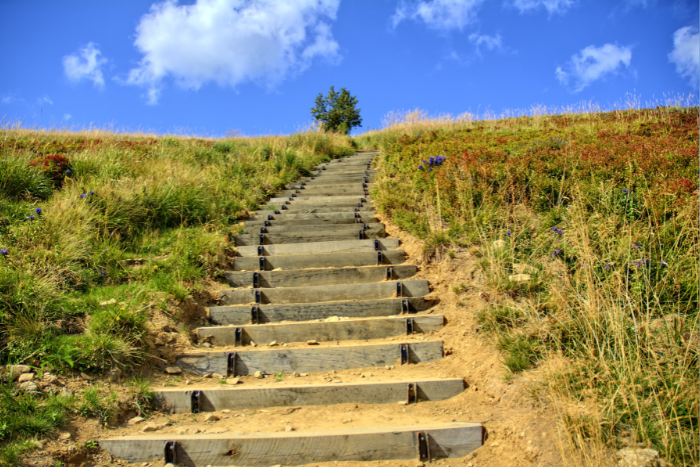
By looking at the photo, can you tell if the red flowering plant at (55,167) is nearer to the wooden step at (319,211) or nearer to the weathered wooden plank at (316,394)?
the wooden step at (319,211)

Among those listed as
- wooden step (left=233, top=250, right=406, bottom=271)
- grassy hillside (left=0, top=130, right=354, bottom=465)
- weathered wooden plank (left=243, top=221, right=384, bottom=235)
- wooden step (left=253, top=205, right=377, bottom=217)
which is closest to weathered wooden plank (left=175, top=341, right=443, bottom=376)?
grassy hillside (left=0, top=130, right=354, bottom=465)

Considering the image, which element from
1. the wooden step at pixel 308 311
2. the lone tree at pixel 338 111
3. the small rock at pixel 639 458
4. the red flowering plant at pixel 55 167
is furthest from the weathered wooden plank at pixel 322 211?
the lone tree at pixel 338 111

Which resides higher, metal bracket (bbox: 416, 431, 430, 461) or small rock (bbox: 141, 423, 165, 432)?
small rock (bbox: 141, 423, 165, 432)

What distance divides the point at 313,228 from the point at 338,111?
24.8 metres

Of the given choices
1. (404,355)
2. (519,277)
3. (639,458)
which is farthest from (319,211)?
(639,458)

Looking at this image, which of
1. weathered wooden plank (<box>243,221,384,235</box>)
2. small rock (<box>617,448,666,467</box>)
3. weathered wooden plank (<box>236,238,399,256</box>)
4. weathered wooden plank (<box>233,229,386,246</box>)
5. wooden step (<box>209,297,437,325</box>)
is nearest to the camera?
small rock (<box>617,448,666,467</box>)

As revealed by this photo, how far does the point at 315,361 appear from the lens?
165 inches

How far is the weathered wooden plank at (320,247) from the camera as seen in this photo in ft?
21.0

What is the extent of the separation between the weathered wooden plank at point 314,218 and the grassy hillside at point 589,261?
1.13ft

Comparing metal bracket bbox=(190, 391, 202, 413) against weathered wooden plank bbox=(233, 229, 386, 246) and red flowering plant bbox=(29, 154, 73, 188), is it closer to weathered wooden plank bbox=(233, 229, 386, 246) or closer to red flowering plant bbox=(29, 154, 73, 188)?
weathered wooden plank bbox=(233, 229, 386, 246)

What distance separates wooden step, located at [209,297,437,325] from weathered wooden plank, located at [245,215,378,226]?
8.38 ft

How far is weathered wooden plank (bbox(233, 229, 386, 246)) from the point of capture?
267 inches

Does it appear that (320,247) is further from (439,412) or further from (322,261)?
(439,412)

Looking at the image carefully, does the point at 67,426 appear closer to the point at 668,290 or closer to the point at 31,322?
the point at 31,322
